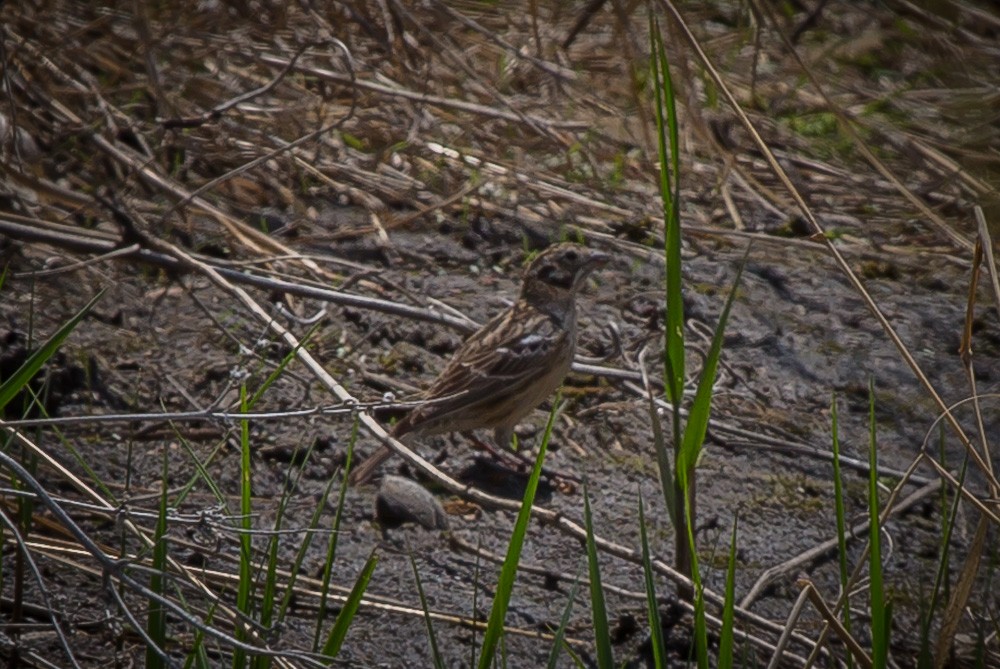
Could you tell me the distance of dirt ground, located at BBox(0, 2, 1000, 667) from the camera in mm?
3926

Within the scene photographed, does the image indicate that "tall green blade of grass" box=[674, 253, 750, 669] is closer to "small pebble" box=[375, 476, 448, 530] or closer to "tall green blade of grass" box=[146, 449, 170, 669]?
"tall green blade of grass" box=[146, 449, 170, 669]

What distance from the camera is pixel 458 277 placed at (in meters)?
5.84

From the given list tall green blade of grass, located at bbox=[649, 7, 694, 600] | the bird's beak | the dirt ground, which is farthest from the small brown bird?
tall green blade of grass, located at bbox=[649, 7, 694, 600]

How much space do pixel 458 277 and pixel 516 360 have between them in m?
1.00

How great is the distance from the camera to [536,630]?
12.2 ft

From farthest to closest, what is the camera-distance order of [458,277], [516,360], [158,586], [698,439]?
[458,277], [516,360], [698,439], [158,586]

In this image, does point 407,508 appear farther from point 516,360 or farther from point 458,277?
point 458,277

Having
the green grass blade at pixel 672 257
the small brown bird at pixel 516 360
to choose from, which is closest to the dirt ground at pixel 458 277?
the small brown bird at pixel 516 360

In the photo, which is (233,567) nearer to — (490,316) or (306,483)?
(306,483)

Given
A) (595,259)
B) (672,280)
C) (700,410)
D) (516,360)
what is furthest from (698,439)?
(595,259)

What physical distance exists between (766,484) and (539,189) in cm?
219

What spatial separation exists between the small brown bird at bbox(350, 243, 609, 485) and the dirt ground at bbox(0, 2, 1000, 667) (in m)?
0.19

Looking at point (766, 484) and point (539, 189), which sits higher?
point (539, 189)

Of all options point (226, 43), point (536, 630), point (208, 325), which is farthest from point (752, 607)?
point (226, 43)
